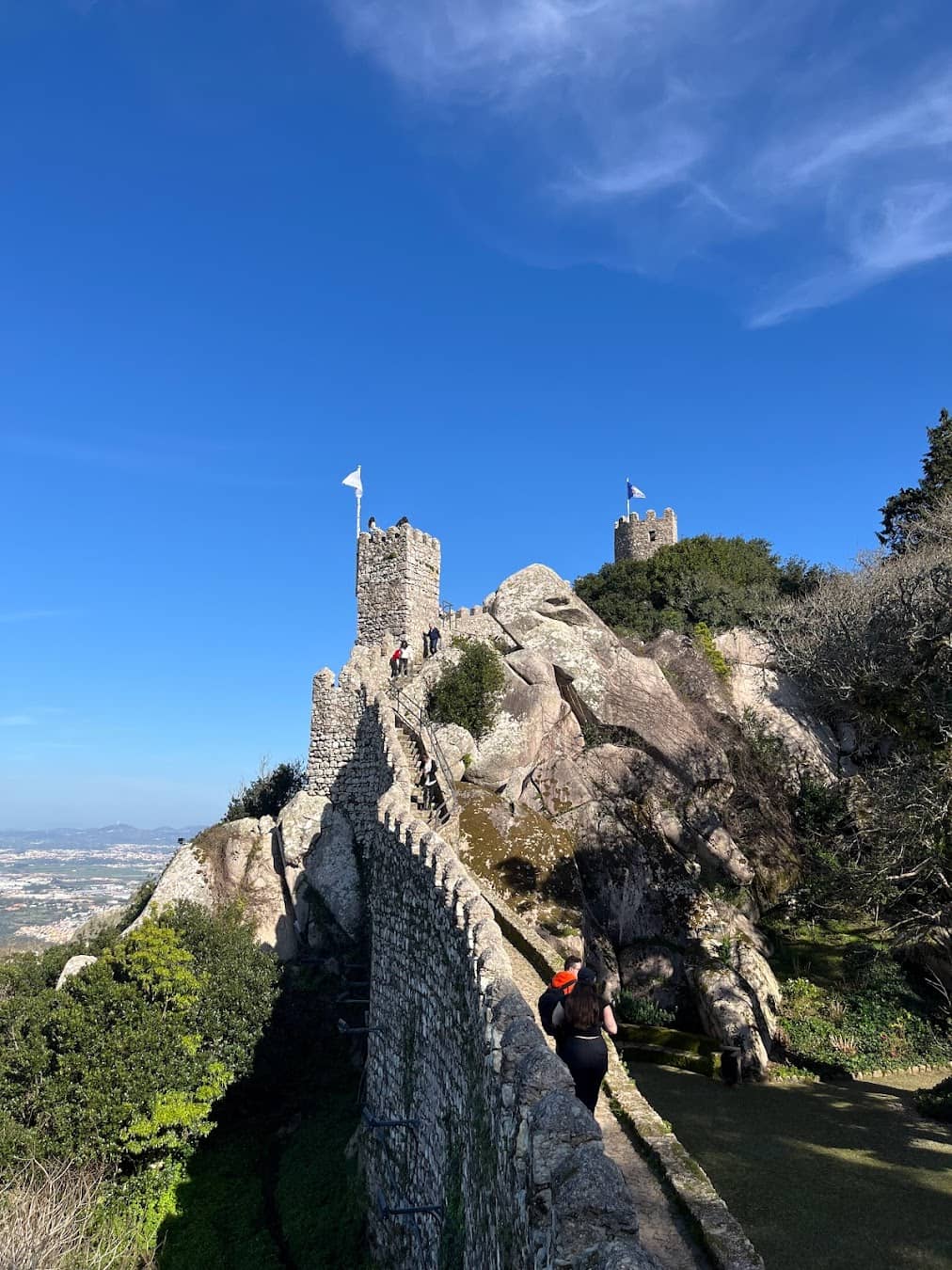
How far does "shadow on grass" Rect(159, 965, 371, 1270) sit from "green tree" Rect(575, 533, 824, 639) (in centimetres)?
1953

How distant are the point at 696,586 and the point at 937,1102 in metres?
23.3

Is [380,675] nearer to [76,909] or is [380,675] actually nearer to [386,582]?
[386,582]

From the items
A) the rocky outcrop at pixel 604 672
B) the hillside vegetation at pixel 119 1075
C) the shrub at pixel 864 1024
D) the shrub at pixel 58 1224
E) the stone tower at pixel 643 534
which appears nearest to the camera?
the shrub at pixel 58 1224

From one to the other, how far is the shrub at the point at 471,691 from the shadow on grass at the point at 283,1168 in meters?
8.09

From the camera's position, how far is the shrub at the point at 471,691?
22.8 meters

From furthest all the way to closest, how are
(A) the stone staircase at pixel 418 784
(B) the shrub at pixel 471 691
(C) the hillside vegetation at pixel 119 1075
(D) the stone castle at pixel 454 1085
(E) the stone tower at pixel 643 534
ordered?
1. (E) the stone tower at pixel 643 534
2. (B) the shrub at pixel 471 691
3. (A) the stone staircase at pixel 418 784
4. (C) the hillside vegetation at pixel 119 1075
5. (D) the stone castle at pixel 454 1085

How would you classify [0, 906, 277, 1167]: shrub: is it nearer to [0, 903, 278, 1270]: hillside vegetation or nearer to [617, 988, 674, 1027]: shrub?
[0, 903, 278, 1270]: hillside vegetation

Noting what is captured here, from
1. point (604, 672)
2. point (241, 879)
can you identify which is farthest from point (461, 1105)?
point (604, 672)

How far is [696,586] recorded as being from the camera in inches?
1304

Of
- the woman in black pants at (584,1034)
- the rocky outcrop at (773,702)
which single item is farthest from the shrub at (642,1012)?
the rocky outcrop at (773,702)

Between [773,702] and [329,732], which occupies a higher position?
[773,702]

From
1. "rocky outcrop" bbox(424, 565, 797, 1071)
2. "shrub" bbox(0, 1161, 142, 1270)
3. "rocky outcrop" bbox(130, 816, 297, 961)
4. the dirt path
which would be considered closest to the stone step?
"rocky outcrop" bbox(424, 565, 797, 1071)

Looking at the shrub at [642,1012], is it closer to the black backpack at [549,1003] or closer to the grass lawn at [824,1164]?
the grass lawn at [824,1164]

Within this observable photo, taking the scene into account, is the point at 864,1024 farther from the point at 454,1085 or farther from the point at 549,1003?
the point at 549,1003
